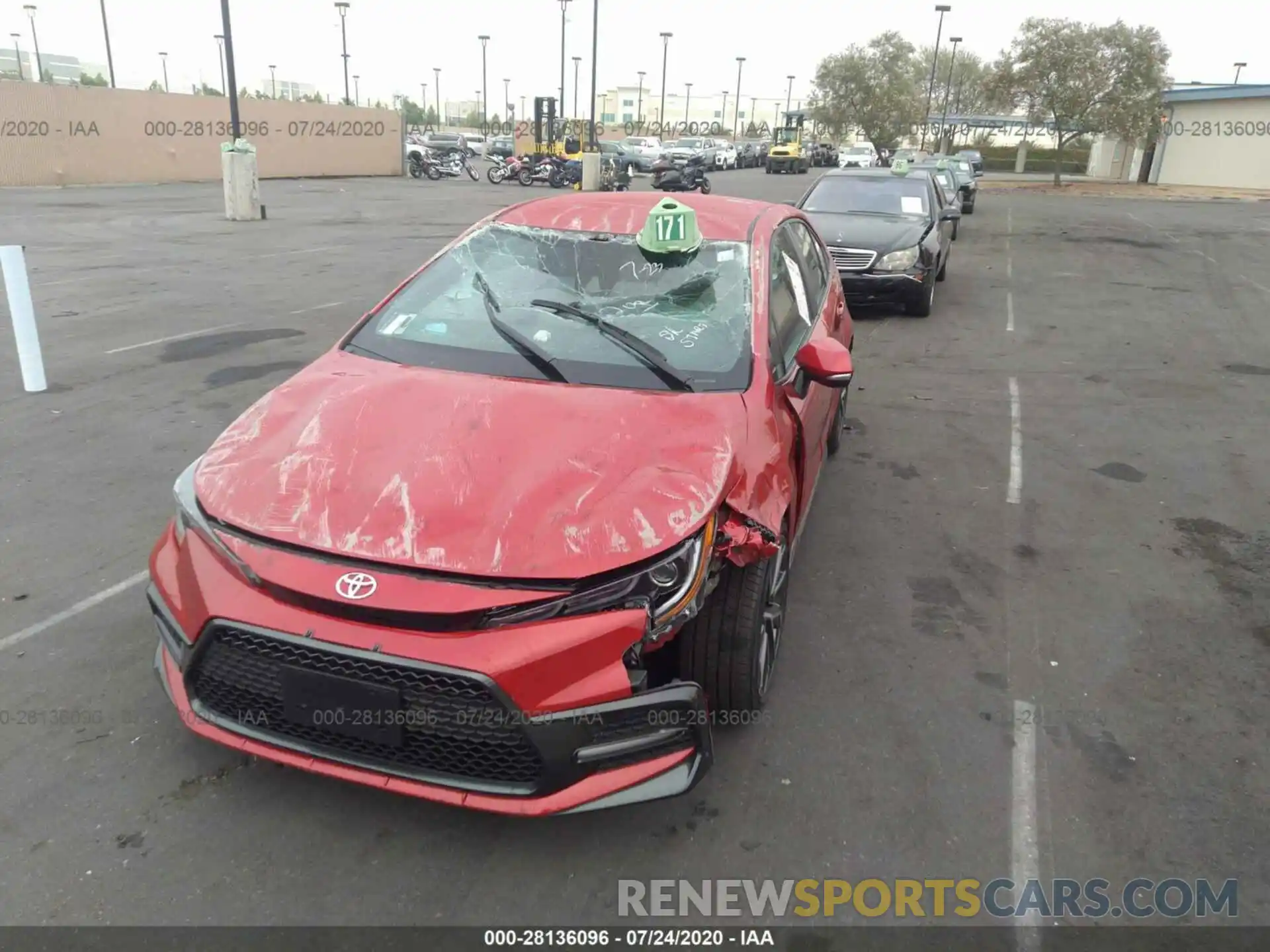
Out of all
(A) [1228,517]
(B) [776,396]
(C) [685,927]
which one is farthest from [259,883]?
(A) [1228,517]

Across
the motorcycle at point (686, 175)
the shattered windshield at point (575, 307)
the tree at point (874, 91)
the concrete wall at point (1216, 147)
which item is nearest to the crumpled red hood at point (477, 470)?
the shattered windshield at point (575, 307)

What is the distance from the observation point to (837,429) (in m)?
5.87

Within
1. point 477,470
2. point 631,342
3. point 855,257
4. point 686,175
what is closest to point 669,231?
point 631,342

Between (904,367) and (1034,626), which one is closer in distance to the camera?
(1034,626)

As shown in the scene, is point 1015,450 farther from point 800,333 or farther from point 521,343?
point 521,343

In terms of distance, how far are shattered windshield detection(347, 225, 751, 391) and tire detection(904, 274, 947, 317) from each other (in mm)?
7146

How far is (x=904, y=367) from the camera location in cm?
846

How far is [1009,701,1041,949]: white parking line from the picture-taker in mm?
2469

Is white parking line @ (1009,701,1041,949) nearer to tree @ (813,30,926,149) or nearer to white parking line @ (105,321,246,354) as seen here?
white parking line @ (105,321,246,354)

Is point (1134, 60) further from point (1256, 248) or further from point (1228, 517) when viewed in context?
point (1228, 517)

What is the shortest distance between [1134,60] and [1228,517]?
40.3m

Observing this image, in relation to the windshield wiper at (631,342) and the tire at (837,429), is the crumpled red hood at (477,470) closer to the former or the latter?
the windshield wiper at (631,342)

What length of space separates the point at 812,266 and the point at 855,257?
5243 mm

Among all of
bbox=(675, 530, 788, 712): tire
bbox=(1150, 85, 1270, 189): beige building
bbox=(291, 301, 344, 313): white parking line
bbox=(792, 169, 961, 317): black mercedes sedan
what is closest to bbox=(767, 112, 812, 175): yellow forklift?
bbox=(1150, 85, 1270, 189): beige building
